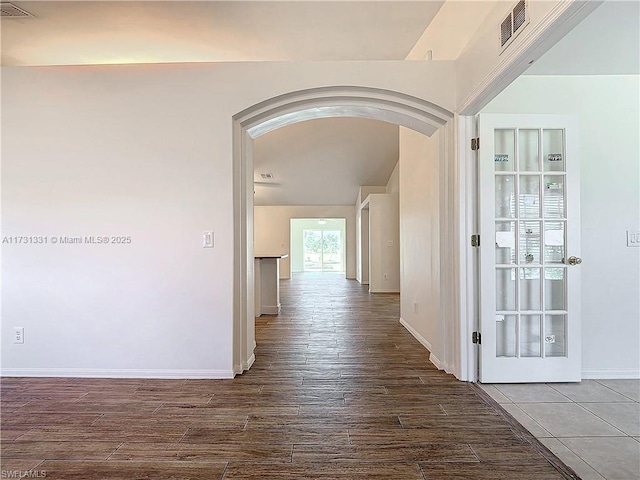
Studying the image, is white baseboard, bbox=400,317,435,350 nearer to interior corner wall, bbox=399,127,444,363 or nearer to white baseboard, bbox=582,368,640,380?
interior corner wall, bbox=399,127,444,363

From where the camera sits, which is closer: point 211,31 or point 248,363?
point 248,363

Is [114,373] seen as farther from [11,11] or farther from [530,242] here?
[530,242]

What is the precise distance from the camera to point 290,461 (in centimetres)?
193

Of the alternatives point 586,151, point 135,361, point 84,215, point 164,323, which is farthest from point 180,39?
point 586,151

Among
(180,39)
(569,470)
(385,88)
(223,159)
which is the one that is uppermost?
(180,39)

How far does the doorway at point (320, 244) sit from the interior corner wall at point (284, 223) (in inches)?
152

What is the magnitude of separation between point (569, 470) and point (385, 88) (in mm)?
2845

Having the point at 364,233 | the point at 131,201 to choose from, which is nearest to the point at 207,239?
the point at 131,201

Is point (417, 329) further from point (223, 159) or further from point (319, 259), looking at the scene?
point (319, 259)

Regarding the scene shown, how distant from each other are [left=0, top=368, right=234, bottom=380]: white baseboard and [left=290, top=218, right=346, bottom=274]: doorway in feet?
45.9

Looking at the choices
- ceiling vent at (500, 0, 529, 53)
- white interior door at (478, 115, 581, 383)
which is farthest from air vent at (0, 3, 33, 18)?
white interior door at (478, 115, 581, 383)

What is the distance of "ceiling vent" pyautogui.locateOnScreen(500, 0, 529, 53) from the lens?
2078 mm

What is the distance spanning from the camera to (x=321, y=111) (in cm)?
341

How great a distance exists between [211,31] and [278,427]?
12.2 ft
